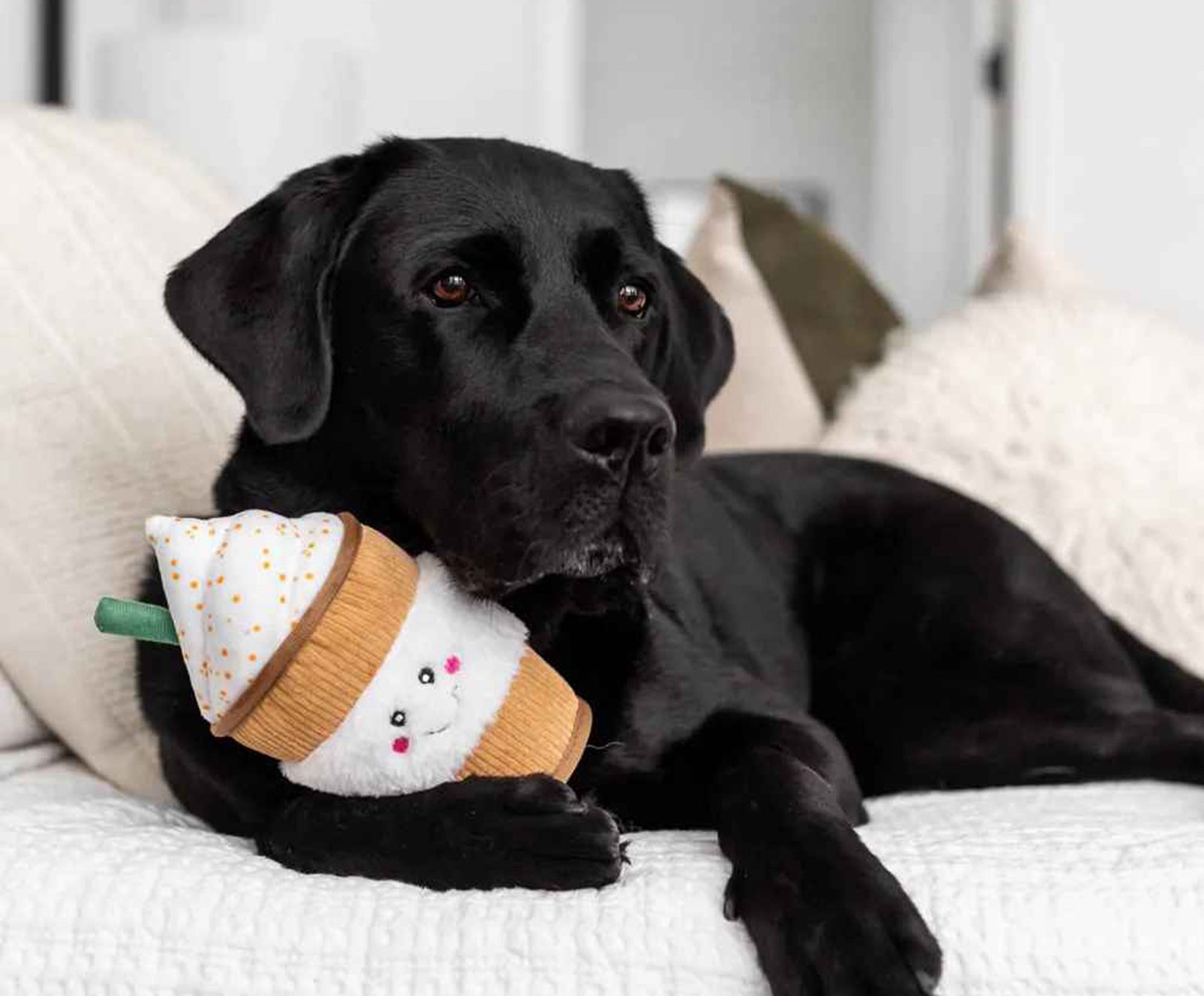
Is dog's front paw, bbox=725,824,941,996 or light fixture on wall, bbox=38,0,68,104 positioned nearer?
dog's front paw, bbox=725,824,941,996

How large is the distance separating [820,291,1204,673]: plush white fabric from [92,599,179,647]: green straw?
4.76 feet

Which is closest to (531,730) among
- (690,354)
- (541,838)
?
(541,838)

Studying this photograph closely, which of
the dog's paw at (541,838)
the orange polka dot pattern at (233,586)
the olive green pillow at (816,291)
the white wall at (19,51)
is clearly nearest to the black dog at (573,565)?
the dog's paw at (541,838)

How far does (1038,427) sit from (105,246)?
141 centimetres

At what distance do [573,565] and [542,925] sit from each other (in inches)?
12.1

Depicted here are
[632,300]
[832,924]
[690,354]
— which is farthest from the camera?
[690,354]

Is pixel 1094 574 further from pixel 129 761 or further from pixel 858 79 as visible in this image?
pixel 858 79

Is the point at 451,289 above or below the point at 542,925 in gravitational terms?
above

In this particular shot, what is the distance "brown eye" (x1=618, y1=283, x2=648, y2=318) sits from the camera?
4.73 feet

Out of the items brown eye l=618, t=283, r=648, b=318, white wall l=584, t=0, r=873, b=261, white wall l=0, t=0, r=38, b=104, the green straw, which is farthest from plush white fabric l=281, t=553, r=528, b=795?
white wall l=584, t=0, r=873, b=261

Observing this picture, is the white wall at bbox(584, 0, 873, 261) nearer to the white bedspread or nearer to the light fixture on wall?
the light fixture on wall

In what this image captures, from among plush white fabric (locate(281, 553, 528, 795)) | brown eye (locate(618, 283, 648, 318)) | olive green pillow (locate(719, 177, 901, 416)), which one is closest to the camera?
plush white fabric (locate(281, 553, 528, 795))

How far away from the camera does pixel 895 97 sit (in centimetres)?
571

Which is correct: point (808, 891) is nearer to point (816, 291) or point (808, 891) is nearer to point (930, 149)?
point (816, 291)
